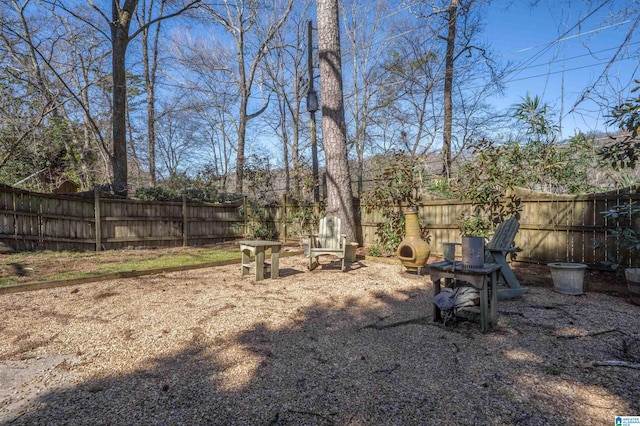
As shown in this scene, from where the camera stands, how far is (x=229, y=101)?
15.6 metres

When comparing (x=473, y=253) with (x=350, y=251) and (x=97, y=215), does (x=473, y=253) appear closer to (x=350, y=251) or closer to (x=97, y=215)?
(x=350, y=251)

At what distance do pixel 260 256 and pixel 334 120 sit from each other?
3442 millimetres

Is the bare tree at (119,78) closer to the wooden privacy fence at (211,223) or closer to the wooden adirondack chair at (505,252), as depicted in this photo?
the wooden privacy fence at (211,223)

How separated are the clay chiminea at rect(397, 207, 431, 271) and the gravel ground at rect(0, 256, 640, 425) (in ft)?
3.83

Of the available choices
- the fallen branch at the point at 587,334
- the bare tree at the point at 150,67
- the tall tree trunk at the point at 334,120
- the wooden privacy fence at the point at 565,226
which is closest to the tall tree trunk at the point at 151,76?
the bare tree at the point at 150,67

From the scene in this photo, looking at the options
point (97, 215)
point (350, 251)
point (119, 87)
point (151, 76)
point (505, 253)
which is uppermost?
point (151, 76)

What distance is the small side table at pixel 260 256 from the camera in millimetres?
4199

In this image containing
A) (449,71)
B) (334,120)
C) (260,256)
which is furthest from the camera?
(449,71)

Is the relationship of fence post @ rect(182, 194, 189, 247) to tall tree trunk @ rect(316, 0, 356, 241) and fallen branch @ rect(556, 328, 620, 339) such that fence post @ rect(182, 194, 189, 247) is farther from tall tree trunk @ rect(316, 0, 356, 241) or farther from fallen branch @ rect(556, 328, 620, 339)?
fallen branch @ rect(556, 328, 620, 339)

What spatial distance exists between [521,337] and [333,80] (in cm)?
559

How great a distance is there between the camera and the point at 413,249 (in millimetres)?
4523

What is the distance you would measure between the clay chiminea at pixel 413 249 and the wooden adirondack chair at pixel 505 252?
45.9 inches

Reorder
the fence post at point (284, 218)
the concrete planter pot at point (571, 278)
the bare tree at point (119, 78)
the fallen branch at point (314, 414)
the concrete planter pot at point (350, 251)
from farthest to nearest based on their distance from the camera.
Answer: the fence post at point (284, 218) → the bare tree at point (119, 78) → the concrete planter pot at point (350, 251) → the concrete planter pot at point (571, 278) → the fallen branch at point (314, 414)

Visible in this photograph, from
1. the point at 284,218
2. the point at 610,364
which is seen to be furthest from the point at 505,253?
the point at 284,218
